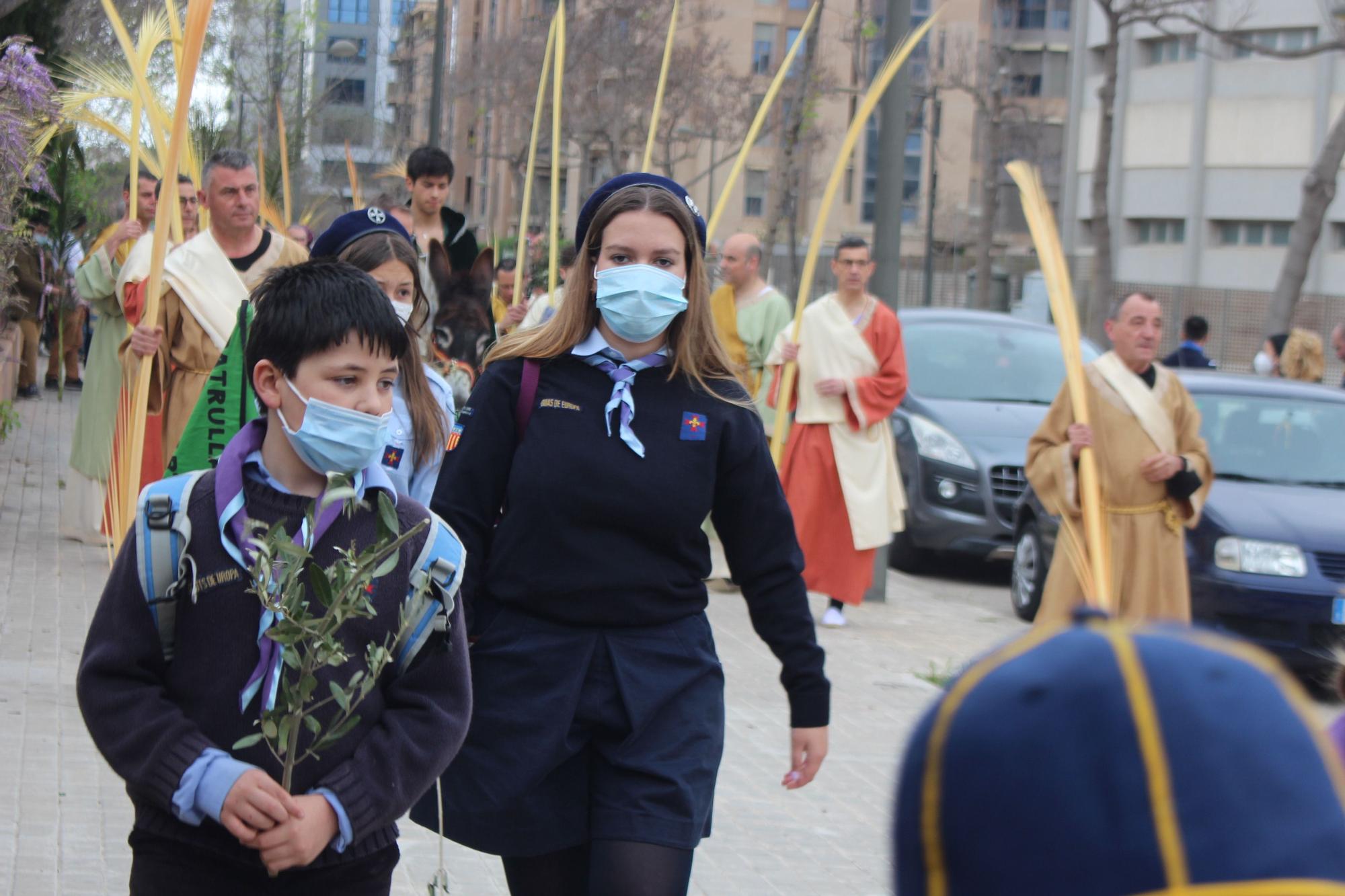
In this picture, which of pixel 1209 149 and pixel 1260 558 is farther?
pixel 1209 149

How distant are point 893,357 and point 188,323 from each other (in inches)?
176

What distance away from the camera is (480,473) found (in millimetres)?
3367

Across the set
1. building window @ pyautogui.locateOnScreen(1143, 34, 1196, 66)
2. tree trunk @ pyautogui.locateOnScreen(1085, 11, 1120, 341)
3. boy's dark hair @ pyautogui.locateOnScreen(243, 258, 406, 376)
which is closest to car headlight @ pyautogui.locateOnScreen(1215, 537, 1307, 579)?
boy's dark hair @ pyautogui.locateOnScreen(243, 258, 406, 376)

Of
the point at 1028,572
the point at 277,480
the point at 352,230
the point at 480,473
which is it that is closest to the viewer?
the point at 277,480

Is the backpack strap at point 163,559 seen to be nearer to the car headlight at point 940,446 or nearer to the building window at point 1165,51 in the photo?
the car headlight at point 940,446

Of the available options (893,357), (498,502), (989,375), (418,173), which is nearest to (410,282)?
(498,502)

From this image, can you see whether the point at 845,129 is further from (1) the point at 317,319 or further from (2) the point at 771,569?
(1) the point at 317,319

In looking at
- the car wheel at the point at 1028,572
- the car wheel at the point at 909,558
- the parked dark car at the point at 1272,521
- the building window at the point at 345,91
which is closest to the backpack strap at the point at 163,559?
the parked dark car at the point at 1272,521

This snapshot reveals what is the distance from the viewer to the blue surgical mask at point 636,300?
3.43 metres

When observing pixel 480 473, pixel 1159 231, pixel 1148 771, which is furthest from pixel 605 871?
pixel 1159 231

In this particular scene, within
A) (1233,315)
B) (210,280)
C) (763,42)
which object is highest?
(763,42)

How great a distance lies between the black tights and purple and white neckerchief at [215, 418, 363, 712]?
2.57 ft

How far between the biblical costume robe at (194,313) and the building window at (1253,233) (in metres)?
50.3

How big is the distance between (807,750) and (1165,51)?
Answer: 59.1 meters
